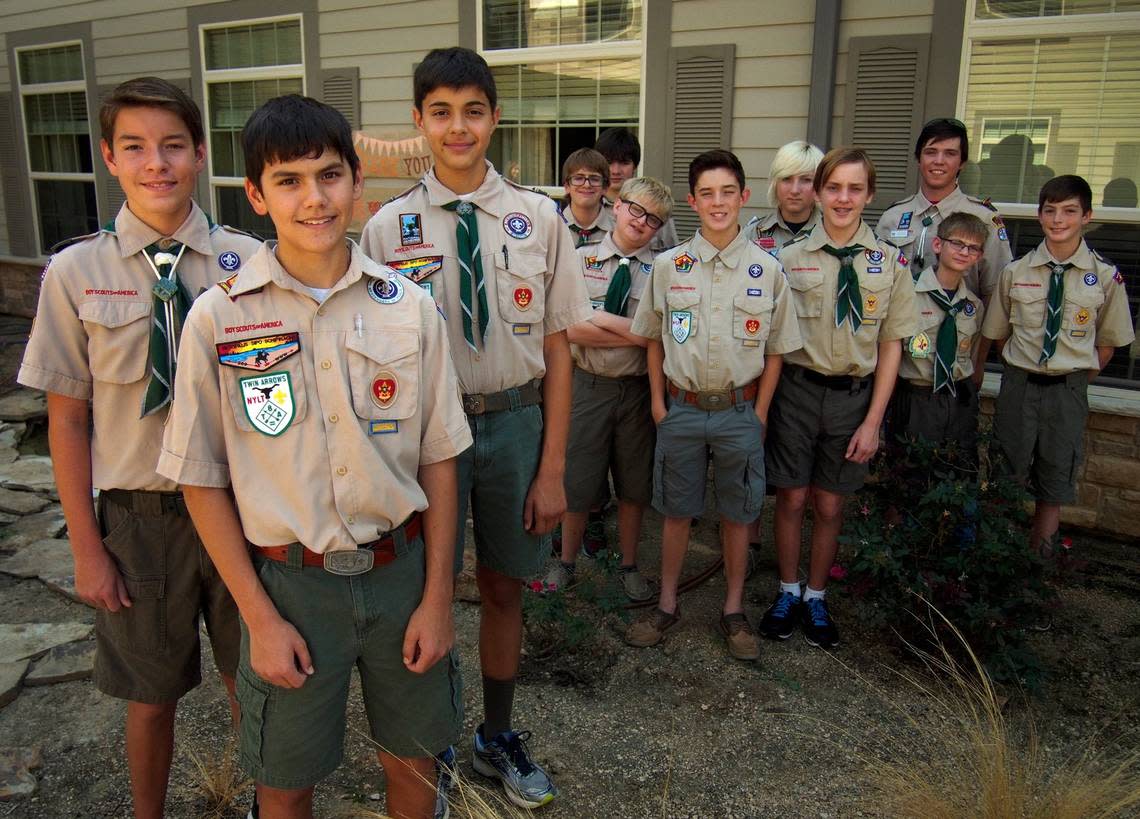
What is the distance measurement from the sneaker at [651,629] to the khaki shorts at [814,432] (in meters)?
0.64

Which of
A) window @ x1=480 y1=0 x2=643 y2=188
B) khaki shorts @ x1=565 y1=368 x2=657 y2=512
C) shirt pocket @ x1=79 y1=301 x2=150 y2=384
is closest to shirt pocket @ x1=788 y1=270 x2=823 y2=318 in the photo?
khaki shorts @ x1=565 y1=368 x2=657 y2=512

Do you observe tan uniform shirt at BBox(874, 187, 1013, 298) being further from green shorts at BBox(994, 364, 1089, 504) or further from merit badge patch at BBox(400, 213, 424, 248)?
merit badge patch at BBox(400, 213, 424, 248)

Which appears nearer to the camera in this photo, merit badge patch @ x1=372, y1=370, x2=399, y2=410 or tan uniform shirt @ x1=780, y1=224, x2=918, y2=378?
merit badge patch @ x1=372, y1=370, x2=399, y2=410

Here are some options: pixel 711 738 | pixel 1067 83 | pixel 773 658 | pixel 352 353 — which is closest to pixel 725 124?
pixel 1067 83

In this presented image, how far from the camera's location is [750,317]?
2.91 metres

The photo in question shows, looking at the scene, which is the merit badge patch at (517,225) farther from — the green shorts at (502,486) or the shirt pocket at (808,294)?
the shirt pocket at (808,294)

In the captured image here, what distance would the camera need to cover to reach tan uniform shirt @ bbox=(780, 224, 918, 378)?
2.99 meters

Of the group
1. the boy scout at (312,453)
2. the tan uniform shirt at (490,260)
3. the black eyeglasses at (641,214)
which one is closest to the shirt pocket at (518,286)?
the tan uniform shirt at (490,260)

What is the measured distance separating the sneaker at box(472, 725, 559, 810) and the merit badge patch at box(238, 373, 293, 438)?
123 centimetres

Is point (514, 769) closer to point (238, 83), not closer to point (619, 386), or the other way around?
point (619, 386)

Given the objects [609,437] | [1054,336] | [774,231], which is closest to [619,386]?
[609,437]

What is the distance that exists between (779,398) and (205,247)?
80.6 inches

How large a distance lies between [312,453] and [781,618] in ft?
7.08

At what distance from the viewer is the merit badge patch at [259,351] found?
1512 millimetres
